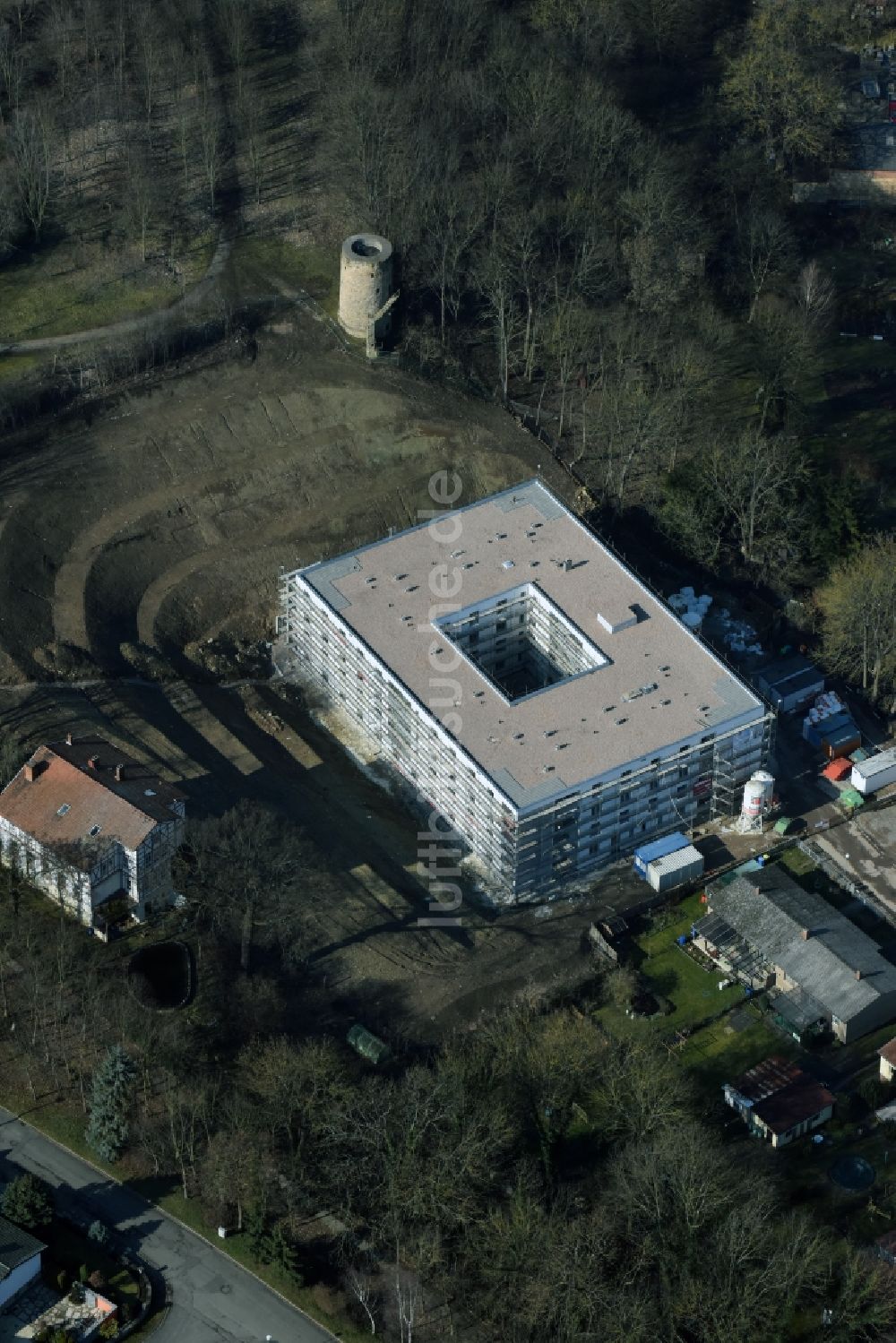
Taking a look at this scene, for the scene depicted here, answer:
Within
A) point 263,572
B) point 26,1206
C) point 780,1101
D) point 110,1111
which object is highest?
point 263,572

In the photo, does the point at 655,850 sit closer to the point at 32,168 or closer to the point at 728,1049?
the point at 728,1049

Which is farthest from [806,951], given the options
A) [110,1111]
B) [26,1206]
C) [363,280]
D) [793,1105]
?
[363,280]

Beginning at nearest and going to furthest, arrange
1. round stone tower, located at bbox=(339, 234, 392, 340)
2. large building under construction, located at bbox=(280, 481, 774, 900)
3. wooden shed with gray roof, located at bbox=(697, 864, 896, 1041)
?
wooden shed with gray roof, located at bbox=(697, 864, 896, 1041) → large building under construction, located at bbox=(280, 481, 774, 900) → round stone tower, located at bbox=(339, 234, 392, 340)

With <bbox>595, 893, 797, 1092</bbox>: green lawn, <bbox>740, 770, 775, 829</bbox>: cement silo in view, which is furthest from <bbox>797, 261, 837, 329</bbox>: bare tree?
<bbox>595, 893, 797, 1092</bbox>: green lawn

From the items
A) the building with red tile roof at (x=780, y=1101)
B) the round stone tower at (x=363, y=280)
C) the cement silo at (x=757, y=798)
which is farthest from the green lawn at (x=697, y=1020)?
the round stone tower at (x=363, y=280)

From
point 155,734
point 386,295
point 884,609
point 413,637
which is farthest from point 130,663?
point 884,609

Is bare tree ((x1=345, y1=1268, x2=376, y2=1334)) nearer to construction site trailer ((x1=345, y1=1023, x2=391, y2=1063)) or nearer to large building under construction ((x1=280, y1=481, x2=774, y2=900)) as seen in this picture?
construction site trailer ((x1=345, y1=1023, x2=391, y2=1063))
